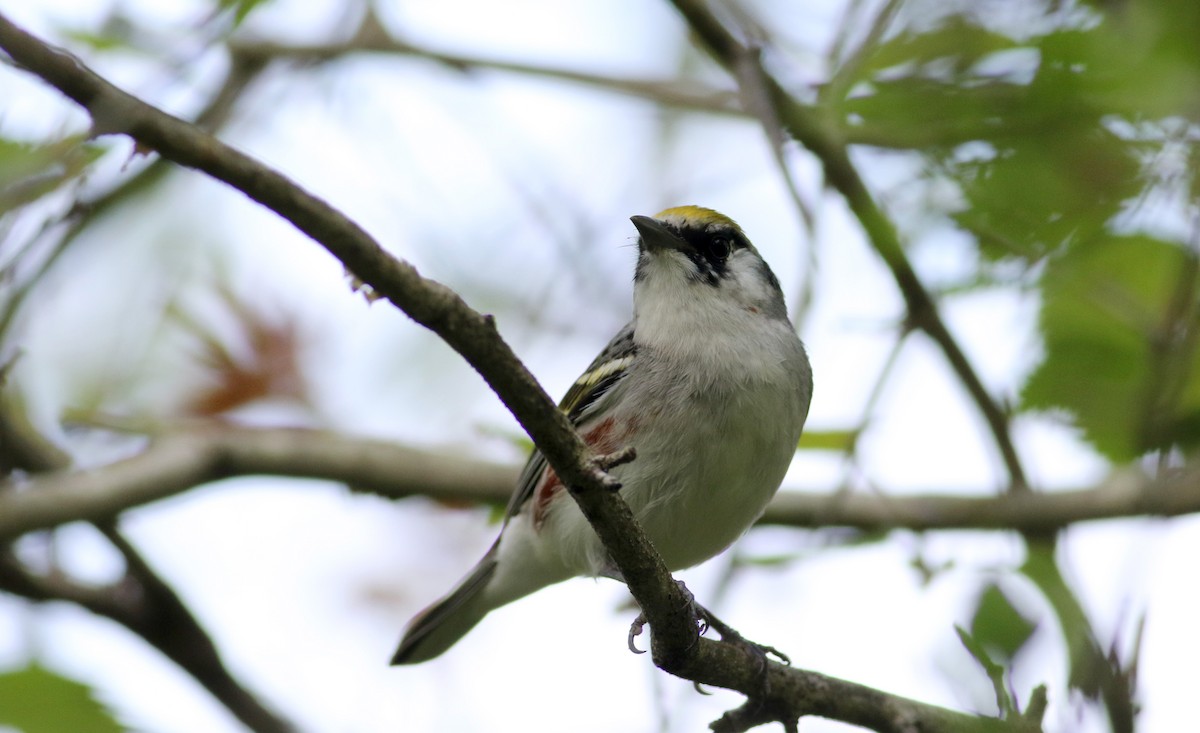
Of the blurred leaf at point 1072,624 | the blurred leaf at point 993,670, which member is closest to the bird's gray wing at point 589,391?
the blurred leaf at point 1072,624

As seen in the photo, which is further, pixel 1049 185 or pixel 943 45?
pixel 943 45

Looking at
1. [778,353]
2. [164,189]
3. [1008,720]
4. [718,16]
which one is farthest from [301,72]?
[1008,720]

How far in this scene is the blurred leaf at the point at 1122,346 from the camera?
303cm

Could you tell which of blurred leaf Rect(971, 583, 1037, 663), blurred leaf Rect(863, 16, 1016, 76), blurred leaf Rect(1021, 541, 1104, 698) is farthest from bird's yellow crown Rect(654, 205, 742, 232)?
blurred leaf Rect(971, 583, 1037, 663)

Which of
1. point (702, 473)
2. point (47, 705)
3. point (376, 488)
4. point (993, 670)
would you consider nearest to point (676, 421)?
point (702, 473)

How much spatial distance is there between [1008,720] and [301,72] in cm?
492

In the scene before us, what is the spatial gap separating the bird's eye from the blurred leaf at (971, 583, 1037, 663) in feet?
8.86

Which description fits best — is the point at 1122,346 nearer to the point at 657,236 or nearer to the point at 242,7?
the point at 657,236

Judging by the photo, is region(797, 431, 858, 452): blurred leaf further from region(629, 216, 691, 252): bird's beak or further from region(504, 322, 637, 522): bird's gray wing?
region(629, 216, 691, 252): bird's beak

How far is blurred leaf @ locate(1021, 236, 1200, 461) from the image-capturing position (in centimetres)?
303

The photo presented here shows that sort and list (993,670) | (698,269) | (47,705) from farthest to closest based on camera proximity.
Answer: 1. (698,269)
2. (47,705)
3. (993,670)

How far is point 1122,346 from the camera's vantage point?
3.83m

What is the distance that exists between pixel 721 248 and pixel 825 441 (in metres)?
1.04

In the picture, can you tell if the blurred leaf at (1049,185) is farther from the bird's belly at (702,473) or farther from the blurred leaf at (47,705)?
the blurred leaf at (47,705)
